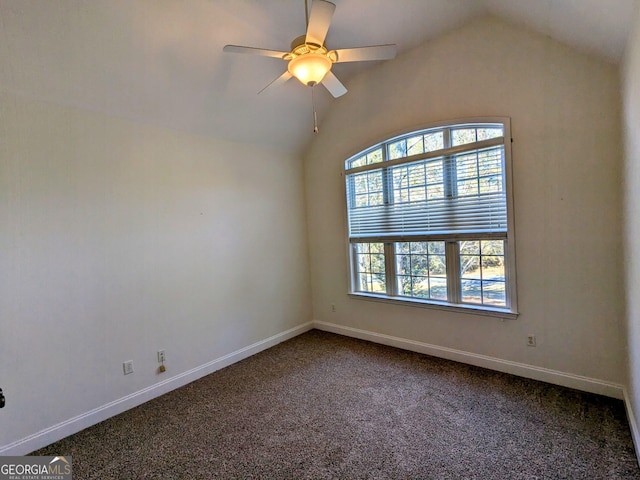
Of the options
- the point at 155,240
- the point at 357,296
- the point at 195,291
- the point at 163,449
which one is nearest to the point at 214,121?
the point at 155,240

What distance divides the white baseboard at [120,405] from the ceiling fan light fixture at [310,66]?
298 centimetres

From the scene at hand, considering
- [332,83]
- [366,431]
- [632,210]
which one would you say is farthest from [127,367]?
[632,210]

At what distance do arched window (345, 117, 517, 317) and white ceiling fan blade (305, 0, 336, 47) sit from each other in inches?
70.8

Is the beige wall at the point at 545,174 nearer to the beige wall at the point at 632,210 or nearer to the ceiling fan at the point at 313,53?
the beige wall at the point at 632,210

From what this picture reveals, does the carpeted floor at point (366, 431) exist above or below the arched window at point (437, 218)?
below

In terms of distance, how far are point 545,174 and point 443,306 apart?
1.58 meters

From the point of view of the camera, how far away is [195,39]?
259 centimetres

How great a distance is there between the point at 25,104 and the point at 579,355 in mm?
4783

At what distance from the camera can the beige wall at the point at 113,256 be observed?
2.26 meters

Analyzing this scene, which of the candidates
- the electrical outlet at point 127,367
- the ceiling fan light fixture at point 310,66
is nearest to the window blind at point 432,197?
the ceiling fan light fixture at point 310,66

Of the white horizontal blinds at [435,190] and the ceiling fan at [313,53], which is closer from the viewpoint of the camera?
the ceiling fan at [313,53]

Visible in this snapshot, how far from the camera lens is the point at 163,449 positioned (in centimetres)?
220

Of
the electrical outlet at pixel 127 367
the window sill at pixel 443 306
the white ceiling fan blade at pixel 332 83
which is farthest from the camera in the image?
the window sill at pixel 443 306

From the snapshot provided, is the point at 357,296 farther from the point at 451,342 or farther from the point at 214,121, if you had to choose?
the point at 214,121
